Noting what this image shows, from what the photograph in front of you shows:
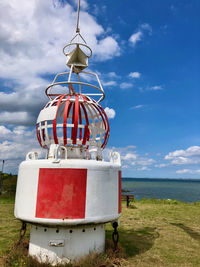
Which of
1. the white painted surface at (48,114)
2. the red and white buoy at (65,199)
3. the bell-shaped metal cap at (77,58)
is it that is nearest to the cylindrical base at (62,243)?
the red and white buoy at (65,199)

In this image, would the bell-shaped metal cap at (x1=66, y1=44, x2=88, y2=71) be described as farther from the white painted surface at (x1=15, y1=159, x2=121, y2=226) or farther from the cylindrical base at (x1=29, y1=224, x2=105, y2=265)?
the cylindrical base at (x1=29, y1=224, x2=105, y2=265)

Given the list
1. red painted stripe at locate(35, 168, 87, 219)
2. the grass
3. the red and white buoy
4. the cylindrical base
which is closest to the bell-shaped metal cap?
the red and white buoy

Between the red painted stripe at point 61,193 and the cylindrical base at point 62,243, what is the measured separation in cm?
68

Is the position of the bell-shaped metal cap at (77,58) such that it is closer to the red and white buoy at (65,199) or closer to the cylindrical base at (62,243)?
the red and white buoy at (65,199)

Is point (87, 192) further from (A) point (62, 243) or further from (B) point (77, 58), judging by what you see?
(B) point (77, 58)

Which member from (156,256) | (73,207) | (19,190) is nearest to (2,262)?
(19,190)

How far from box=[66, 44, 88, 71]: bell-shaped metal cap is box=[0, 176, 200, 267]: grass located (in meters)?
7.37

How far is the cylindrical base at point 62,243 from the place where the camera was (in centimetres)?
727

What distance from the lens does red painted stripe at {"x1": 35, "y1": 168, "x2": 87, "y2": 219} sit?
23.2ft

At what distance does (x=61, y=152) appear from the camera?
A: 852 cm

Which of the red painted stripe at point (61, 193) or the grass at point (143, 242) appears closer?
the red painted stripe at point (61, 193)

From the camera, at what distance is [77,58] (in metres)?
9.37

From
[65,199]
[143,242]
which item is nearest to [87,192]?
[65,199]

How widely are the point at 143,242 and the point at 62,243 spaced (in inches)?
191
